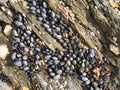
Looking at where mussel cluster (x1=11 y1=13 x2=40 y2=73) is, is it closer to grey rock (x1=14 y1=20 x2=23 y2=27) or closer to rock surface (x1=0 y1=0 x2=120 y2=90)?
grey rock (x1=14 y1=20 x2=23 y2=27)

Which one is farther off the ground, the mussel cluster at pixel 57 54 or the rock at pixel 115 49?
the mussel cluster at pixel 57 54

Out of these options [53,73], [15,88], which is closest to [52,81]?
[53,73]

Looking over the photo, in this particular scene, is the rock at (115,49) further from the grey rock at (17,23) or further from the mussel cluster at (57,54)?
the grey rock at (17,23)

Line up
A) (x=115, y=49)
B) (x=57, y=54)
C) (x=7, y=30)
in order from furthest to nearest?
(x=115, y=49), (x=57, y=54), (x=7, y=30)

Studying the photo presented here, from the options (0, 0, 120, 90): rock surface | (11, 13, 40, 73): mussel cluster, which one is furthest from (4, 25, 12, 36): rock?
(0, 0, 120, 90): rock surface

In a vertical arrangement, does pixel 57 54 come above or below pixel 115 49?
above

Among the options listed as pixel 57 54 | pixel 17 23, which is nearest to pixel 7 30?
pixel 17 23

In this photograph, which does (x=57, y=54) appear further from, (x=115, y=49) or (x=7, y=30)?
(x=115, y=49)

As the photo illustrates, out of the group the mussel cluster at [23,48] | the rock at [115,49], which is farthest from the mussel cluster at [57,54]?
the rock at [115,49]
